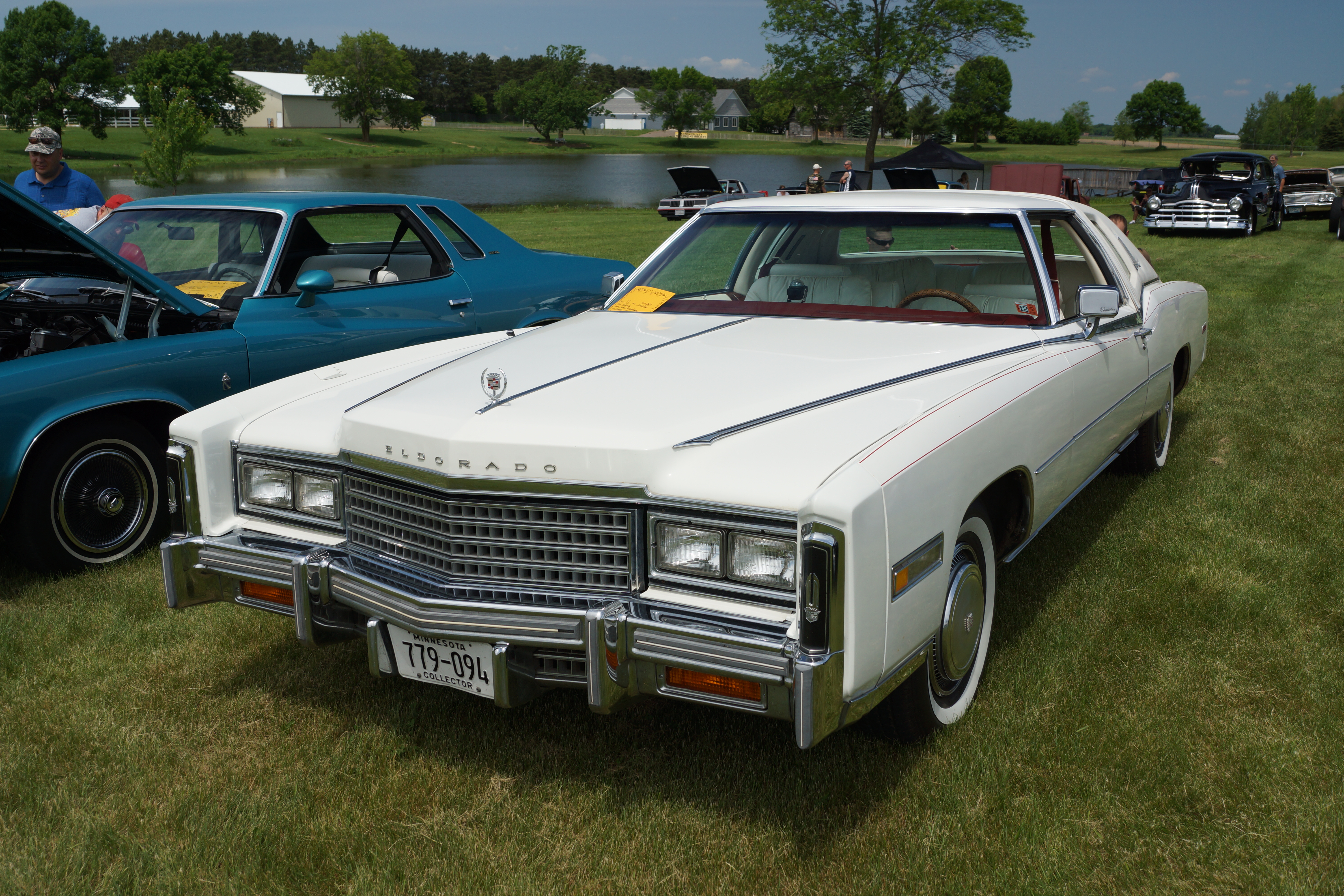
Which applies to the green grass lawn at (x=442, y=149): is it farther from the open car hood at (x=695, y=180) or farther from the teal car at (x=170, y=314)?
the teal car at (x=170, y=314)

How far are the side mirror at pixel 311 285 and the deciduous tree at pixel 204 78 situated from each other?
302 feet

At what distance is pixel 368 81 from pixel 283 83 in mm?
18175

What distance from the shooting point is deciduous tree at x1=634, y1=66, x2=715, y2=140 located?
13738 cm

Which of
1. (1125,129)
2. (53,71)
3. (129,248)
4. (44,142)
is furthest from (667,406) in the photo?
(1125,129)

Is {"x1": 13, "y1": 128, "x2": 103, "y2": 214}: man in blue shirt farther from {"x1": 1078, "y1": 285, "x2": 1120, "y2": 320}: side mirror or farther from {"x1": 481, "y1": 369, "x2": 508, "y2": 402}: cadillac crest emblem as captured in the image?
{"x1": 1078, "y1": 285, "x2": 1120, "y2": 320}: side mirror

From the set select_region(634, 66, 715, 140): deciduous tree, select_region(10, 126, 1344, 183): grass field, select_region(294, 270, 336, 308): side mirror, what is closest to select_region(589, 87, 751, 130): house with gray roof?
select_region(634, 66, 715, 140): deciduous tree

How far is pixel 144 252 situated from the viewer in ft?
18.3

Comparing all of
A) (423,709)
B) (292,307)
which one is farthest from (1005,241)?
(292,307)

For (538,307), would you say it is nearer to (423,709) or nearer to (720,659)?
(423,709)

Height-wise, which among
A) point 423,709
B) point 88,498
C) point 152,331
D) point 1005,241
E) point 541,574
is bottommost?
point 423,709

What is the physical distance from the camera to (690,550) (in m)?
2.45

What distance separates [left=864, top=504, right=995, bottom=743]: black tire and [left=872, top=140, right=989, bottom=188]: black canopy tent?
101 ft

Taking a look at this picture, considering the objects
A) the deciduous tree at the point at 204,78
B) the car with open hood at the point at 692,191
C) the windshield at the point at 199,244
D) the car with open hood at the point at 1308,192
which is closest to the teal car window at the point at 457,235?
the windshield at the point at 199,244

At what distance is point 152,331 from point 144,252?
46.0 inches
